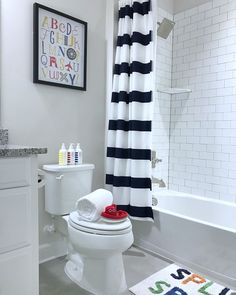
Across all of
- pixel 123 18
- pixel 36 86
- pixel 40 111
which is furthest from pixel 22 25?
pixel 123 18

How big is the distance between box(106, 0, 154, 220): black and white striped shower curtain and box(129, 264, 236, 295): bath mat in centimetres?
47

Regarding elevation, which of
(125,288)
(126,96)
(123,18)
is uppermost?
(123,18)

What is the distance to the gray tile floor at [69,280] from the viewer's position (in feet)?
5.50

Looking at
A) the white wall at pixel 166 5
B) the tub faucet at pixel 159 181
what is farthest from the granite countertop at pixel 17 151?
the white wall at pixel 166 5

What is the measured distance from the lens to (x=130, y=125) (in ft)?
7.10

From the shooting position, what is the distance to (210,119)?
265 centimetres

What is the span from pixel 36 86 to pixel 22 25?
0.43 metres

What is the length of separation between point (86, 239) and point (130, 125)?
1.03 meters

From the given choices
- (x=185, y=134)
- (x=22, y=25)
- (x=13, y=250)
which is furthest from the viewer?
(x=185, y=134)

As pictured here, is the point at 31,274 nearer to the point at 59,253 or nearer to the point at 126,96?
the point at 59,253

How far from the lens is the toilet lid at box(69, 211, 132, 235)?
58.9 inches

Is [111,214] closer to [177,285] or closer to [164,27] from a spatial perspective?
[177,285]

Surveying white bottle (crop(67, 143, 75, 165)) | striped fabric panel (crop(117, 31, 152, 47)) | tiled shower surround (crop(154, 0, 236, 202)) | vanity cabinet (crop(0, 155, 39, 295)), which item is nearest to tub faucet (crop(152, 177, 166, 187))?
tiled shower surround (crop(154, 0, 236, 202))

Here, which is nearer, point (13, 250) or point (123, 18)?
point (13, 250)
